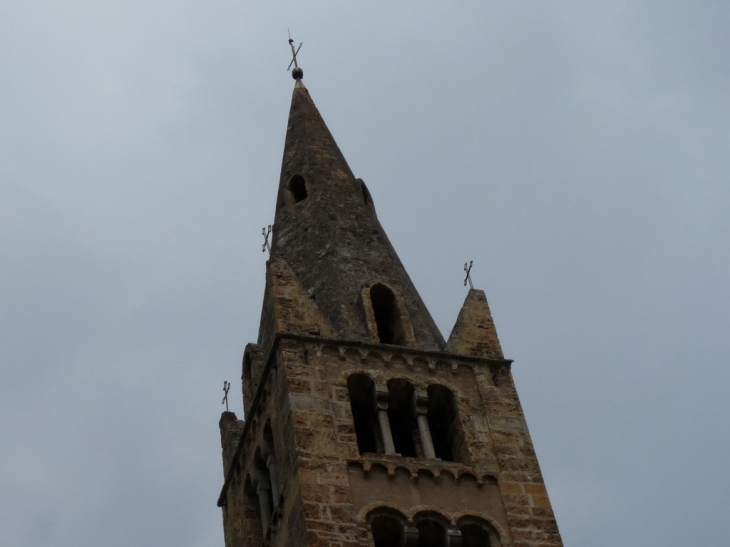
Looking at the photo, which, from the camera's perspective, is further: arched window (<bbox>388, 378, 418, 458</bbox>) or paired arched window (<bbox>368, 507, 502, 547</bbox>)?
arched window (<bbox>388, 378, 418, 458</bbox>)

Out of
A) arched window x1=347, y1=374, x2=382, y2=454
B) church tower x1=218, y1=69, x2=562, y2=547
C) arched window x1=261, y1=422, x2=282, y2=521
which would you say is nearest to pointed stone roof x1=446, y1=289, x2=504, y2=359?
church tower x1=218, y1=69, x2=562, y2=547

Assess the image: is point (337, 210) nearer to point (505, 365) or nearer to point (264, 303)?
point (264, 303)

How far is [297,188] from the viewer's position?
34.7 metres

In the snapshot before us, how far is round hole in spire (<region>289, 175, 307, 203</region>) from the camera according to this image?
113 feet

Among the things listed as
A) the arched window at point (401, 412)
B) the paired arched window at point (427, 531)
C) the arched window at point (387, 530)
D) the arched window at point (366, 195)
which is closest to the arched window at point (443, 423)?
the arched window at point (401, 412)

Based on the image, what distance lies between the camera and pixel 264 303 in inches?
1205

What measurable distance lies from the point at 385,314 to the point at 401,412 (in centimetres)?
321

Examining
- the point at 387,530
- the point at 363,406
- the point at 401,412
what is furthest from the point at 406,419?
the point at 387,530

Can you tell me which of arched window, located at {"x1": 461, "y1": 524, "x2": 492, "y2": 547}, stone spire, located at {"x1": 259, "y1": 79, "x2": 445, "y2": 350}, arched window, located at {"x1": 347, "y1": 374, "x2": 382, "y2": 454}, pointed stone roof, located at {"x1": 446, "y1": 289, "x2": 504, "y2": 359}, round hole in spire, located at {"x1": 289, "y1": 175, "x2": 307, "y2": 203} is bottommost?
arched window, located at {"x1": 461, "y1": 524, "x2": 492, "y2": 547}

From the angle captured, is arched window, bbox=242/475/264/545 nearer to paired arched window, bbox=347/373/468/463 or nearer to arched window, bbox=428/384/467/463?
paired arched window, bbox=347/373/468/463

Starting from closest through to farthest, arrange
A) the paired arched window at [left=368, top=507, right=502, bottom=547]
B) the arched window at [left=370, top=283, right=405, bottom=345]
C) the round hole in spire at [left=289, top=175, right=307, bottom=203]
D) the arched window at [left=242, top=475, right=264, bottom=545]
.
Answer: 1. the paired arched window at [left=368, top=507, right=502, bottom=547]
2. the arched window at [left=242, top=475, right=264, bottom=545]
3. the arched window at [left=370, top=283, right=405, bottom=345]
4. the round hole in spire at [left=289, top=175, right=307, bottom=203]

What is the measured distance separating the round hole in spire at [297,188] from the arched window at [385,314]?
177 inches

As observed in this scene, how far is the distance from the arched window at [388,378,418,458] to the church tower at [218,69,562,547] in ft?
0.08

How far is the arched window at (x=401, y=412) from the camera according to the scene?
90.7 ft
